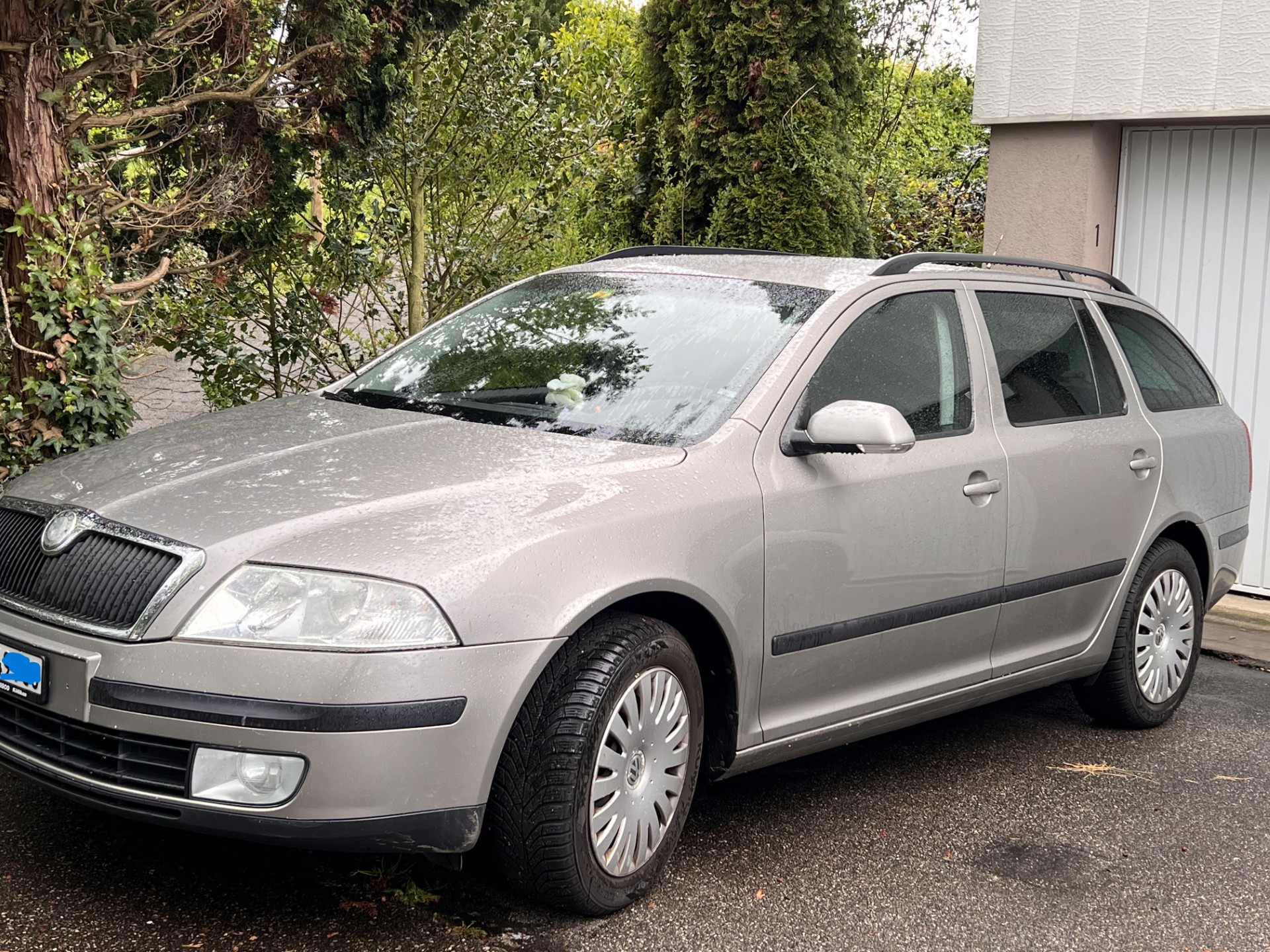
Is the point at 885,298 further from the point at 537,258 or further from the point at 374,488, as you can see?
the point at 537,258

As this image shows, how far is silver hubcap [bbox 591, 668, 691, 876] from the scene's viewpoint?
337 cm

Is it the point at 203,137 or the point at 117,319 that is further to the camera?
the point at 203,137

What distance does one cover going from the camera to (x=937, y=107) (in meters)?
13.0

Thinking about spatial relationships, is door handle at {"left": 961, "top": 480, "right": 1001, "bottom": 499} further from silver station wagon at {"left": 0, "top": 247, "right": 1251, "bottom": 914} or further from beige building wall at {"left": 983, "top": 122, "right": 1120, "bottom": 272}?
beige building wall at {"left": 983, "top": 122, "right": 1120, "bottom": 272}

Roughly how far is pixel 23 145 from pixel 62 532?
2777 mm

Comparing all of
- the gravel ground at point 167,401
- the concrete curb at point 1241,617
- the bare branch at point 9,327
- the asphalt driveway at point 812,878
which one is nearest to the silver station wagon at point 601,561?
the asphalt driveway at point 812,878

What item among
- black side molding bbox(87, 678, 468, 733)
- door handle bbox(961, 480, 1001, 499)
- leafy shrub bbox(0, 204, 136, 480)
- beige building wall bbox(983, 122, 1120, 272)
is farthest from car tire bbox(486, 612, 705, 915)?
beige building wall bbox(983, 122, 1120, 272)

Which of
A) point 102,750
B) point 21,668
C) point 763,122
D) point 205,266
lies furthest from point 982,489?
point 763,122

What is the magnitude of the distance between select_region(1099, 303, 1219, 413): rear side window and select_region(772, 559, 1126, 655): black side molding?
771 millimetres

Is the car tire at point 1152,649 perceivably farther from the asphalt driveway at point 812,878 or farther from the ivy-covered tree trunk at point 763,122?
the ivy-covered tree trunk at point 763,122

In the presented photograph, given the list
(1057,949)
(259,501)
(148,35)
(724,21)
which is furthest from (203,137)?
(1057,949)

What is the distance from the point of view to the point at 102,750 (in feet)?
10.0

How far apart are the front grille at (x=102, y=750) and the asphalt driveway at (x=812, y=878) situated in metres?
0.41

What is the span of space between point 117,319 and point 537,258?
2560 mm
